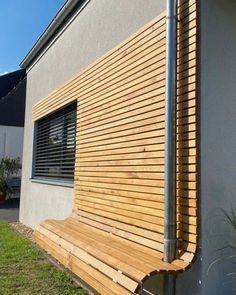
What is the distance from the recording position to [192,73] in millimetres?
Answer: 3625

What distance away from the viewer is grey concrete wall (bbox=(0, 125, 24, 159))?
1839cm

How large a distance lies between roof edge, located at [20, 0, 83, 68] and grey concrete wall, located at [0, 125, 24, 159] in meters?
8.24

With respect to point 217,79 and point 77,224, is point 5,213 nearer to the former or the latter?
point 77,224

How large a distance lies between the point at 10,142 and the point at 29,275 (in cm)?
1411

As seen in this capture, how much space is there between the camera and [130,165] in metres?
4.55

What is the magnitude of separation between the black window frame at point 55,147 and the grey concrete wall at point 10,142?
9598mm

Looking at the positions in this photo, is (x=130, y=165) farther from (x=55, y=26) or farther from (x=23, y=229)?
(x=23, y=229)

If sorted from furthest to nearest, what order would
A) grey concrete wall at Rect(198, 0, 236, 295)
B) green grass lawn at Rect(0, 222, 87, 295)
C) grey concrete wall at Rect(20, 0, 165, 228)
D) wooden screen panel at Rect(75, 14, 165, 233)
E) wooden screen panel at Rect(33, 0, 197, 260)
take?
grey concrete wall at Rect(20, 0, 165, 228)
green grass lawn at Rect(0, 222, 87, 295)
wooden screen panel at Rect(75, 14, 165, 233)
wooden screen panel at Rect(33, 0, 197, 260)
grey concrete wall at Rect(198, 0, 236, 295)

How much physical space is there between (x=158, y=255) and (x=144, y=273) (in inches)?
23.5

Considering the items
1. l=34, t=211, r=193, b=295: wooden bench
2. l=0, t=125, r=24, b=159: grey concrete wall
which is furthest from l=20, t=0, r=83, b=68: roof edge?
l=0, t=125, r=24, b=159: grey concrete wall

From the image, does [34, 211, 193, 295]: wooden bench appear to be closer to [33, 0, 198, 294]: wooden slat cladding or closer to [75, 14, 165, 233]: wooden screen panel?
[33, 0, 198, 294]: wooden slat cladding

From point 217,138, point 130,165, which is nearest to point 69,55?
point 130,165

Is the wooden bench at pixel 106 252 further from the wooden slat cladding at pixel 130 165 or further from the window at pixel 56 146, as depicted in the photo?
the window at pixel 56 146

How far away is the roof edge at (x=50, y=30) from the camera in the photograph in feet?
23.5
